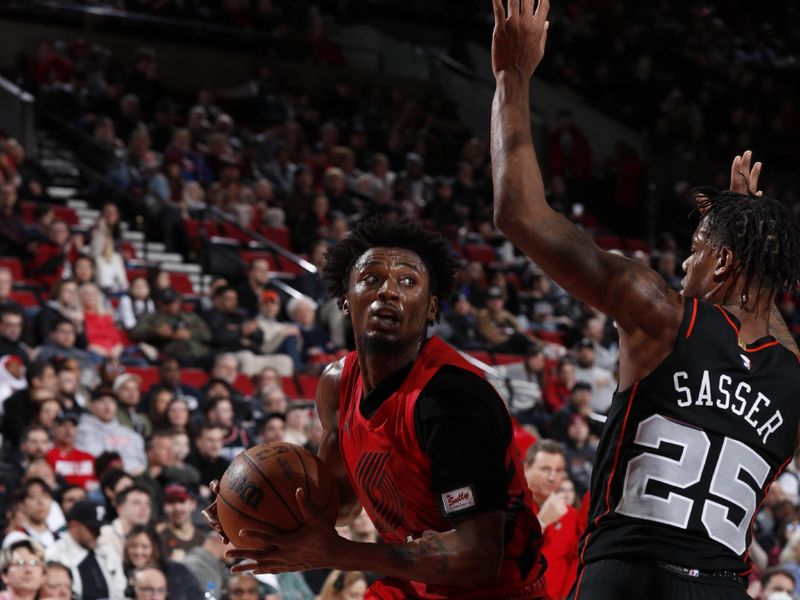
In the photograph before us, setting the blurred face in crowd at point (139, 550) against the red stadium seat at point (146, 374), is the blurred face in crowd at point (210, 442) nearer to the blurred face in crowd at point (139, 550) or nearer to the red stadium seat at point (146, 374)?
the red stadium seat at point (146, 374)

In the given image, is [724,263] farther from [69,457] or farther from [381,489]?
[69,457]

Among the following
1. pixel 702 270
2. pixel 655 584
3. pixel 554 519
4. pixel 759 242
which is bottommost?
pixel 554 519

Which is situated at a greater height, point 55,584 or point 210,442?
point 55,584

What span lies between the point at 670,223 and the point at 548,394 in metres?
7.30

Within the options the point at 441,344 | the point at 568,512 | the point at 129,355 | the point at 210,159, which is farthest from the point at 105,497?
the point at 210,159

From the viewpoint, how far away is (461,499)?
3.28 m

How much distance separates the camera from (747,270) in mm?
3242

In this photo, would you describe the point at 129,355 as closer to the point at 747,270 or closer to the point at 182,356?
the point at 182,356

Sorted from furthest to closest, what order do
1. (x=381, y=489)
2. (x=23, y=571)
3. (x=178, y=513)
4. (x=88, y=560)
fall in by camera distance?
(x=178, y=513), (x=88, y=560), (x=23, y=571), (x=381, y=489)

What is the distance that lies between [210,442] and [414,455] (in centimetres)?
541

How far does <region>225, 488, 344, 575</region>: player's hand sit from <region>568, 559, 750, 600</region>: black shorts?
638 millimetres

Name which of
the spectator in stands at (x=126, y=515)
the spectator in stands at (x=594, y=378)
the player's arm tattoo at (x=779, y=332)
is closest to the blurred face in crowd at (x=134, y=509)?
the spectator in stands at (x=126, y=515)

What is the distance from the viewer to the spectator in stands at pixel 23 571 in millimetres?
6320

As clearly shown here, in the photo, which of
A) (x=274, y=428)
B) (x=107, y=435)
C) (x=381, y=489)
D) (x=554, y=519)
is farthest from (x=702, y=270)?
(x=107, y=435)
